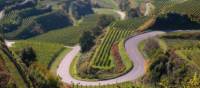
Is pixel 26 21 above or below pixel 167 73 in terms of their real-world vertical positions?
below

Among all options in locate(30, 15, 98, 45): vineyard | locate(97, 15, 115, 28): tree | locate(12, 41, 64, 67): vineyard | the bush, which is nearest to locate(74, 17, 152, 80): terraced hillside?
locate(12, 41, 64, 67): vineyard

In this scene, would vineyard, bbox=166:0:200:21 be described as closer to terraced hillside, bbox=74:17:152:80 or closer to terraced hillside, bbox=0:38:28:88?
terraced hillside, bbox=74:17:152:80

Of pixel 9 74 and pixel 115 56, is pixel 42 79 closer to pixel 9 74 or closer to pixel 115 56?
pixel 9 74

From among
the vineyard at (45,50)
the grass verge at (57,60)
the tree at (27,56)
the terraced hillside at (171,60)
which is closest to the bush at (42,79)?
the tree at (27,56)

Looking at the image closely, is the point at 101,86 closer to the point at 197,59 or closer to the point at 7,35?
the point at 197,59

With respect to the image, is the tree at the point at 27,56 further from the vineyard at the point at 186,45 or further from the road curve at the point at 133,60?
the vineyard at the point at 186,45

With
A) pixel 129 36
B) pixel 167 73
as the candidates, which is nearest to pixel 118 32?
pixel 129 36
